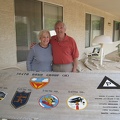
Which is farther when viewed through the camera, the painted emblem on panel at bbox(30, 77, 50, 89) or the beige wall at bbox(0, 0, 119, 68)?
the beige wall at bbox(0, 0, 119, 68)

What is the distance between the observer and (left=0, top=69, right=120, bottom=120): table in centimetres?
140

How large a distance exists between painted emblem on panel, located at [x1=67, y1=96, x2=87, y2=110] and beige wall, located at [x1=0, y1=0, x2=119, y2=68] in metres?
2.19

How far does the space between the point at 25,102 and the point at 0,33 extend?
2086 millimetres

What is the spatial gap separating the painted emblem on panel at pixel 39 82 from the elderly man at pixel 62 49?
669 mm

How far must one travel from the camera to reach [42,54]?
2232 millimetres

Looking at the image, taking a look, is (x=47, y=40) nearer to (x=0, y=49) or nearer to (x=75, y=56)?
(x=75, y=56)

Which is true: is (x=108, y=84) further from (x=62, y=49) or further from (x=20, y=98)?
(x=62, y=49)

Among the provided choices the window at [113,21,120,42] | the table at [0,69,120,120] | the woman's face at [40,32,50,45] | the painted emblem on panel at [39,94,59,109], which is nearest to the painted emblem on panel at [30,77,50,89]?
the table at [0,69,120,120]

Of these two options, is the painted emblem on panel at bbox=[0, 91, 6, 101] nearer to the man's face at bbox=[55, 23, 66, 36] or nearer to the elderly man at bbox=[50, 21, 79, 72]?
the elderly man at bbox=[50, 21, 79, 72]

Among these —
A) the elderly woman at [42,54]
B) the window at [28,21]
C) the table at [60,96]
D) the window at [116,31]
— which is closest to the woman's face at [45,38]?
the elderly woman at [42,54]

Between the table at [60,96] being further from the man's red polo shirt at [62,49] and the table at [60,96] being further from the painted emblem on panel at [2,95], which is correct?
the man's red polo shirt at [62,49]

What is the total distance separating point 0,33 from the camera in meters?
3.26

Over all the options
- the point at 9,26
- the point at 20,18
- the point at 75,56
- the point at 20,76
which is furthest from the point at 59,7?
A: the point at 20,76

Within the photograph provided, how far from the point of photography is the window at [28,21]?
3.64 meters
